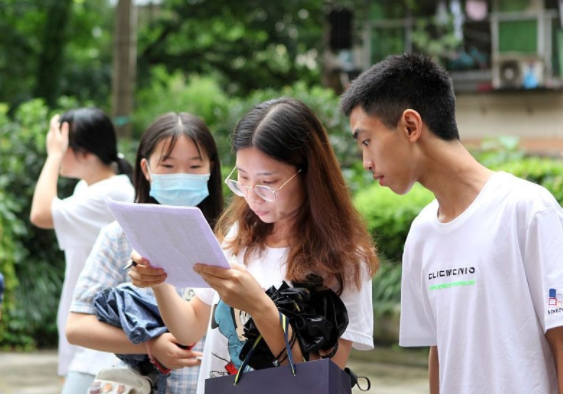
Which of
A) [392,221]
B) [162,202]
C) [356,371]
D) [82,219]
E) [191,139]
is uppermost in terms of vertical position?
[191,139]

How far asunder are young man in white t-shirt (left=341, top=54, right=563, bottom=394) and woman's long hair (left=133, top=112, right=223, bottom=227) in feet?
2.73

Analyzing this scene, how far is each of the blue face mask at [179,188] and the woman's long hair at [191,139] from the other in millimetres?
79

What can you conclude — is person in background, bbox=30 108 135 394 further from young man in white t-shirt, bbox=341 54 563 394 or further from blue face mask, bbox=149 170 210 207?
young man in white t-shirt, bbox=341 54 563 394

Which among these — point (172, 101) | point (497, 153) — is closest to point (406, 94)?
point (497, 153)

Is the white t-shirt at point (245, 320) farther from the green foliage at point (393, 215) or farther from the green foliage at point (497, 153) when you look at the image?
the green foliage at point (497, 153)

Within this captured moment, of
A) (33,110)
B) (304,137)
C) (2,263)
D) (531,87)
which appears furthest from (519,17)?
(304,137)

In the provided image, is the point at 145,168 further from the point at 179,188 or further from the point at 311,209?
the point at 311,209

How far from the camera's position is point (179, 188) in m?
3.36

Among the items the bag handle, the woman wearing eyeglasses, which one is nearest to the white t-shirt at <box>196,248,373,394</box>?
the woman wearing eyeglasses

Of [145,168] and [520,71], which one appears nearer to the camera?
[145,168]

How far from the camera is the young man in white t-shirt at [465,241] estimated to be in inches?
97.6

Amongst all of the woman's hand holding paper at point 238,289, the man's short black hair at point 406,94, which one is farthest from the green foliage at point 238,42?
the woman's hand holding paper at point 238,289

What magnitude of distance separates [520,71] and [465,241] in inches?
583

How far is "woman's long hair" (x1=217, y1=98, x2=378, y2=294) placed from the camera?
2.60 meters
